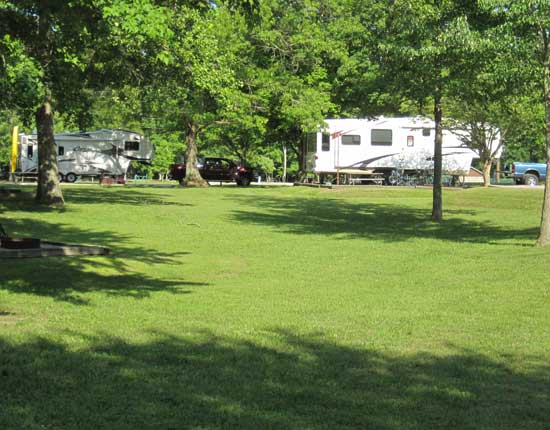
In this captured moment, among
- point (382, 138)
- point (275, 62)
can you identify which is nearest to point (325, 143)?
point (382, 138)

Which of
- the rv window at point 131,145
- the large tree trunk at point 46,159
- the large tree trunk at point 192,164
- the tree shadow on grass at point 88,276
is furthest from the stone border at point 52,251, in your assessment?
the rv window at point 131,145

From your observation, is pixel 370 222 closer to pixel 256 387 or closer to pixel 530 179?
pixel 256 387

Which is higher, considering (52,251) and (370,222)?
(52,251)

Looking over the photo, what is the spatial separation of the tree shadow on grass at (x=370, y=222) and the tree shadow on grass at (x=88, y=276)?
6785 millimetres

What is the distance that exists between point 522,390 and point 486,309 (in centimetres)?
416

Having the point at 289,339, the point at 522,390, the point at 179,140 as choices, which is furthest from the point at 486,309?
the point at 179,140

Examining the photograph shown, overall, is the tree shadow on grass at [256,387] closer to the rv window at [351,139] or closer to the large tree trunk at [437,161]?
the large tree trunk at [437,161]

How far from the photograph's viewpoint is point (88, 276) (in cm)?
1203

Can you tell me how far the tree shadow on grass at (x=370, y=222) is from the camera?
20.2 metres

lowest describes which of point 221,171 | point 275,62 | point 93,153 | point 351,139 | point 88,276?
point 88,276

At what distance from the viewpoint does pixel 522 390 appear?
5812 millimetres

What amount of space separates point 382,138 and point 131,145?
15.4 m

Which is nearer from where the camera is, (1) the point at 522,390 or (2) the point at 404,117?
(1) the point at 522,390

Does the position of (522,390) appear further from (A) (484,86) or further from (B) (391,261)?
(A) (484,86)
